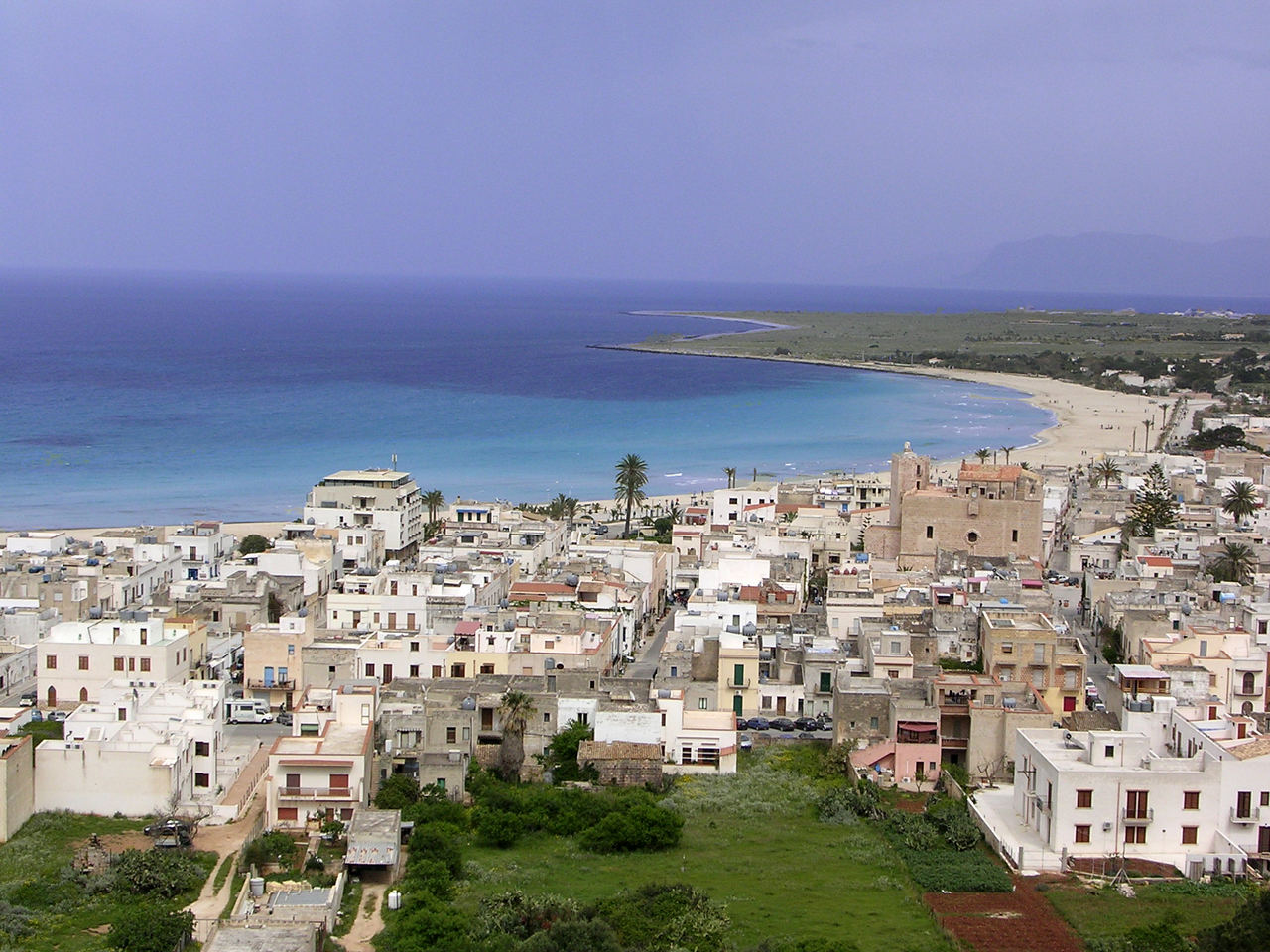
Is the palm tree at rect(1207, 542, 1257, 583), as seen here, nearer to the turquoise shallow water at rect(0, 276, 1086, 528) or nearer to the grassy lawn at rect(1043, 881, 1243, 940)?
the grassy lawn at rect(1043, 881, 1243, 940)

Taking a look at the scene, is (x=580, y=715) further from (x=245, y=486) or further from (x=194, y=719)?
(x=245, y=486)

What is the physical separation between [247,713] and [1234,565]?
1161 inches

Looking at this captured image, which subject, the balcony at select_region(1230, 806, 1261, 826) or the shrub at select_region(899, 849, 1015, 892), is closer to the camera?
the shrub at select_region(899, 849, 1015, 892)

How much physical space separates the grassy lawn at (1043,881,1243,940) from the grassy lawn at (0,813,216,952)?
1452 cm

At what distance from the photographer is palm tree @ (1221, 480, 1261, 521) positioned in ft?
191

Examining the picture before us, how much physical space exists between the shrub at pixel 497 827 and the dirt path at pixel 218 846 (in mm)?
4306

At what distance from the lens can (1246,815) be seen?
28.7 meters

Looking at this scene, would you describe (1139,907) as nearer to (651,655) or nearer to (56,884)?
(56,884)

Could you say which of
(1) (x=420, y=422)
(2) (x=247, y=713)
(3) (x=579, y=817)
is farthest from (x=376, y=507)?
(1) (x=420, y=422)

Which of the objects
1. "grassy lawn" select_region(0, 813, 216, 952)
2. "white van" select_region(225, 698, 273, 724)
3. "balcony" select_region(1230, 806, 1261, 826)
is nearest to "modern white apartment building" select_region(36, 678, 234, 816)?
"grassy lawn" select_region(0, 813, 216, 952)

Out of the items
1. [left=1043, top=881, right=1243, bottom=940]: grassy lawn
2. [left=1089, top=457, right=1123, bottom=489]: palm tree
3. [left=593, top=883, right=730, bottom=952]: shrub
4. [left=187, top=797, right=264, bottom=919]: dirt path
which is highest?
[left=1089, top=457, right=1123, bottom=489]: palm tree

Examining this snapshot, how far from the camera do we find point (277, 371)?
150250 millimetres

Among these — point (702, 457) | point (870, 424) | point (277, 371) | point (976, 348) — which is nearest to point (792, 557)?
point (702, 457)

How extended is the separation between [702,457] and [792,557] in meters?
48.8
